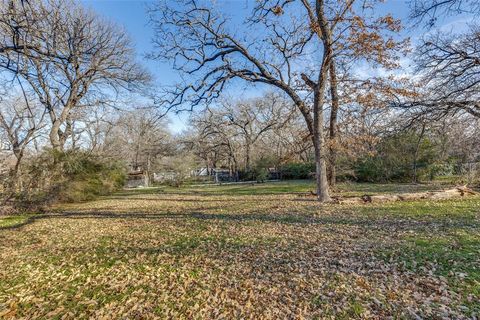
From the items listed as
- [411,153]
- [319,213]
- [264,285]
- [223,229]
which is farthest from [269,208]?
[411,153]

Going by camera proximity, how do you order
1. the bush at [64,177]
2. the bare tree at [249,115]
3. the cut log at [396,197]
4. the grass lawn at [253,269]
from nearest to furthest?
the grass lawn at [253,269]
the cut log at [396,197]
the bush at [64,177]
the bare tree at [249,115]

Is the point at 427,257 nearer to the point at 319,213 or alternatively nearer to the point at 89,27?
the point at 319,213

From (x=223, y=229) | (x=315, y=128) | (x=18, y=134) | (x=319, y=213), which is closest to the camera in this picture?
(x=223, y=229)

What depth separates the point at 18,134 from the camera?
20.0m

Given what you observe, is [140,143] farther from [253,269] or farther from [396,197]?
[253,269]

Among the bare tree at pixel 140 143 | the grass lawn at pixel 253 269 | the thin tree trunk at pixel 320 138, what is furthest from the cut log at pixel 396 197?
the bare tree at pixel 140 143

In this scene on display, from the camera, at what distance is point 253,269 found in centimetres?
390

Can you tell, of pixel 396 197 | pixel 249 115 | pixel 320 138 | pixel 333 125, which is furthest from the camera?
pixel 249 115

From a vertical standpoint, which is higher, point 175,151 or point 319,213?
point 175,151

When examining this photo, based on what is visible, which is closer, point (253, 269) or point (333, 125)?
point (253, 269)

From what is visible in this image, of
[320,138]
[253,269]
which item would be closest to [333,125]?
[320,138]

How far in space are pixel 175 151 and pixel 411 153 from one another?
26.4 meters

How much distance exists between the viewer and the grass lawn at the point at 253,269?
291 cm

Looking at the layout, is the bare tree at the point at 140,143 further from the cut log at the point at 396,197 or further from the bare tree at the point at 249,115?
the cut log at the point at 396,197
